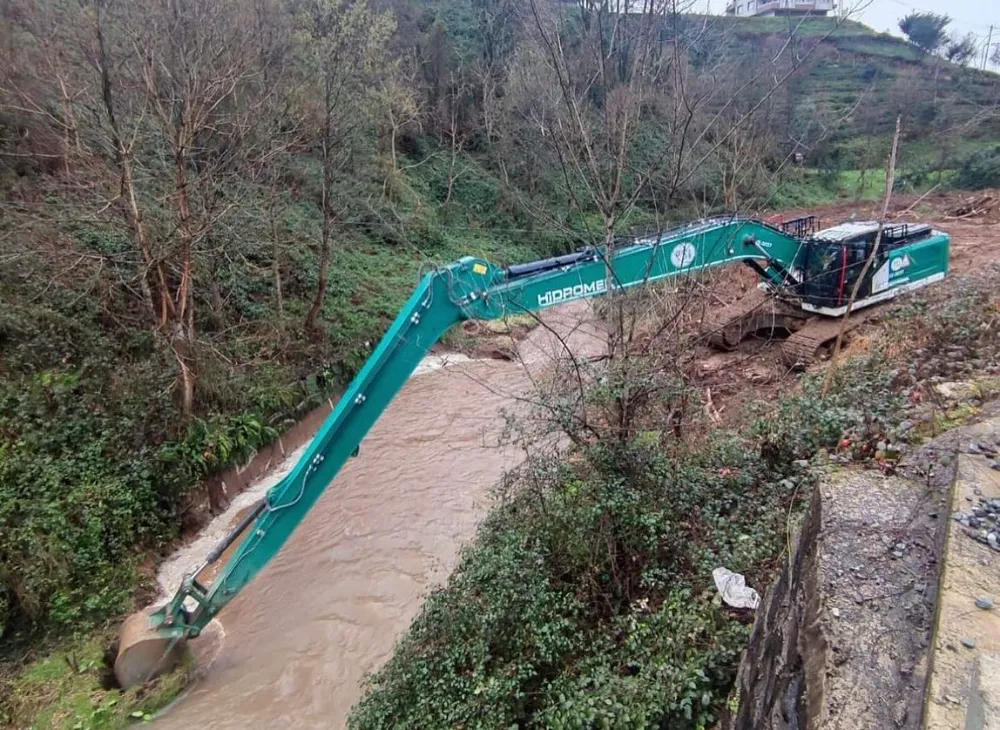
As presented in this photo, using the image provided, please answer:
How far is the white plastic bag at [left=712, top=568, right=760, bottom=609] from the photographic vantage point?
12.0ft

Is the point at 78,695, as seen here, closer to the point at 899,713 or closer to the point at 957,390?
the point at 899,713

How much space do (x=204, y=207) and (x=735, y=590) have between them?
331 inches

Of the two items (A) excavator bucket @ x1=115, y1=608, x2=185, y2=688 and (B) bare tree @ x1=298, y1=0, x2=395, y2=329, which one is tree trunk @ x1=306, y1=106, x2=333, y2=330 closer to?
(B) bare tree @ x1=298, y1=0, x2=395, y2=329

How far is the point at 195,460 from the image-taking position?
7.80 metres

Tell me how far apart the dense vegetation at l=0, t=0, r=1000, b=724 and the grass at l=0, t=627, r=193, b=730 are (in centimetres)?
48

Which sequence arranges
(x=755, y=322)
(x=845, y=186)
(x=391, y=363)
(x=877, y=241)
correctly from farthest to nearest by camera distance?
1. (x=845, y=186)
2. (x=755, y=322)
3. (x=391, y=363)
4. (x=877, y=241)

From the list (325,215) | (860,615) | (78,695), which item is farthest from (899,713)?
(325,215)

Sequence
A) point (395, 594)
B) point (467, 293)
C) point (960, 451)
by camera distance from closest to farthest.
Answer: point (960, 451)
point (467, 293)
point (395, 594)

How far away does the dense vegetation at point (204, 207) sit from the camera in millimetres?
4895

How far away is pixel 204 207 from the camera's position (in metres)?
8.60

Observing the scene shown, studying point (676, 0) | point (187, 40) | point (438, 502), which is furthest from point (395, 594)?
point (187, 40)

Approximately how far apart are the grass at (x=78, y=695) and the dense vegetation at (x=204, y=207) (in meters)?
0.48

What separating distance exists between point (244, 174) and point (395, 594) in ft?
25.5

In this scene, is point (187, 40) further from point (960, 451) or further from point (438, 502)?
point (960, 451)
